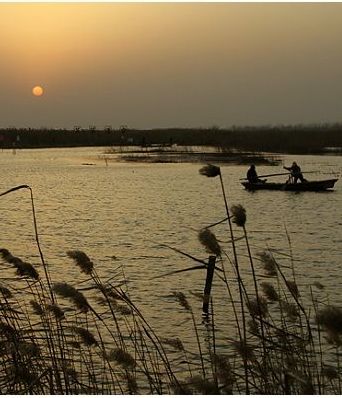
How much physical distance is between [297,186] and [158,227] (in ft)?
40.1

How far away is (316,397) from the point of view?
3.56 meters

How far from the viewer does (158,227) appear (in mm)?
23938

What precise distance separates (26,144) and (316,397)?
309ft

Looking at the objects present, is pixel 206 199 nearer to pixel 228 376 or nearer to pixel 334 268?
pixel 334 268

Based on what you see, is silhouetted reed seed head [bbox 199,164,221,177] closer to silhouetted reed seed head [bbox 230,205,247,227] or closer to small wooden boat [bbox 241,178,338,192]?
silhouetted reed seed head [bbox 230,205,247,227]

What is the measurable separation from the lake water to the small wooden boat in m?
0.37

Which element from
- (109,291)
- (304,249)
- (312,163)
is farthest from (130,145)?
(109,291)

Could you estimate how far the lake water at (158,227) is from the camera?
1438 cm

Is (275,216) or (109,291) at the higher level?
(109,291)

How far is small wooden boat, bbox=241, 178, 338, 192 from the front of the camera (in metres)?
33.7

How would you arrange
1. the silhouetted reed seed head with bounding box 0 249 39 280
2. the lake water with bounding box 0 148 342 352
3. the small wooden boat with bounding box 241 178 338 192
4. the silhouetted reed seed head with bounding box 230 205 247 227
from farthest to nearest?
the small wooden boat with bounding box 241 178 338 192 < the lake water with bounding box 0 148 342 352 < the silhouetted reed seed head with bounding box 0 249 39 280 < the silhouetted reed seed head with bounding box 230 205 247 227

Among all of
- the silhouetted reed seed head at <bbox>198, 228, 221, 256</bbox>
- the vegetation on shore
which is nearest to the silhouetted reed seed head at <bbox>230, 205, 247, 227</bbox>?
the silhouetted reed seed head at <bbox>198, 228, 221, 256</bbox>

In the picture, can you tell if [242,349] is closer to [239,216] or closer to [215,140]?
[239,216]

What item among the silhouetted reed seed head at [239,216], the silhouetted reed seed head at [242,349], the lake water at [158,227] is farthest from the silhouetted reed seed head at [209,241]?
the lake water at [158,227]
